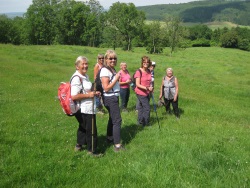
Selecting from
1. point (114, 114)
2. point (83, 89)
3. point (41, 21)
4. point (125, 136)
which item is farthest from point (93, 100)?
point (41, 21)

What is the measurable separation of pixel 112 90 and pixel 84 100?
77 cm

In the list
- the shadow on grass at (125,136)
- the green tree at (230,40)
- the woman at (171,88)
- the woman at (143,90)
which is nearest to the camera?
the shadow on grass at (125,136)

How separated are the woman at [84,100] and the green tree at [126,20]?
2913 inches

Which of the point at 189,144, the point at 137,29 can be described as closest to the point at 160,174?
the point at 189,144

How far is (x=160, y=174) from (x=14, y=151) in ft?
10.8

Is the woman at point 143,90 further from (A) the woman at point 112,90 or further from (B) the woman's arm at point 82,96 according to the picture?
(B) the woman's arm at point 82,96

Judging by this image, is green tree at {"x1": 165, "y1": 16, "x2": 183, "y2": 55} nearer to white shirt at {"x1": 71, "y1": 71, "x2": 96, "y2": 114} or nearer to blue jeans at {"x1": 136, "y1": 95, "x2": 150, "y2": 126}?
blue jeans at {"x1": 136, "y1": 95, "x2": 150, "y2": 126}

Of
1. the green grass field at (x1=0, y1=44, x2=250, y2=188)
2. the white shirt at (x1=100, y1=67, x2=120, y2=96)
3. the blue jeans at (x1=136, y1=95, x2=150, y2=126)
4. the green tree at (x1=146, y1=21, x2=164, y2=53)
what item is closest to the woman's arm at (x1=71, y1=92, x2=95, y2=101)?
the white shirt at (x1=100, y1=67, x2=120, y2=96)

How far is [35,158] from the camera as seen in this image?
6.07 m

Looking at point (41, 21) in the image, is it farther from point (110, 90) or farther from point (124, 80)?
point (110, 90)

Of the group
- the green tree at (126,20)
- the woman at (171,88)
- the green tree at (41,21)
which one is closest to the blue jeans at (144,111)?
the woman at (171,88)

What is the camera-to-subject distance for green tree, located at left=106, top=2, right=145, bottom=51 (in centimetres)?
7828

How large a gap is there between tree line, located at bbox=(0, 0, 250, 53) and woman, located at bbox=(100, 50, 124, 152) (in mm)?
66971

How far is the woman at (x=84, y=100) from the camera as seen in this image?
20.7 ft
